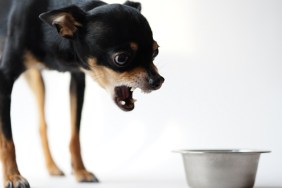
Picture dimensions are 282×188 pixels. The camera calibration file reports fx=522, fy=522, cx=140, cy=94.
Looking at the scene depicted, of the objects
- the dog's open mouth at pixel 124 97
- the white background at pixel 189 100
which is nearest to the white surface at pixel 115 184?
the white background at pixel 189 100

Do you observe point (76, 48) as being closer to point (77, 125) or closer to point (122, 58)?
point (122, 58)

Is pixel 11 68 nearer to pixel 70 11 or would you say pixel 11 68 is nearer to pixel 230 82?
pixel 70 11

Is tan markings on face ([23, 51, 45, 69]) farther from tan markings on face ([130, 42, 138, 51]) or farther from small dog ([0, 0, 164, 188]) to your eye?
tan markings on face ([130, 42, 138, 51])

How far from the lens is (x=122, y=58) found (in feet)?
4.18

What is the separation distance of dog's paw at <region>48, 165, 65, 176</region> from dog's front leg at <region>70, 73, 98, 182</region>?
0.09 m

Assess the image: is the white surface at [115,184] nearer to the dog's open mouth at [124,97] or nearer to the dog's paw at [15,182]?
the dog's paw at [15,182]

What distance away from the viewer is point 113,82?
1.34m

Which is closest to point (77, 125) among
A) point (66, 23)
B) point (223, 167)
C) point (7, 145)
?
point (7, 145)

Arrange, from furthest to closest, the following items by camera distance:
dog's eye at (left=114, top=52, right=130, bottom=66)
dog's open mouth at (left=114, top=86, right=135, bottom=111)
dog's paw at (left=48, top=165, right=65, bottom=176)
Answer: dog's paw at (left=48, top=165, right=65, bottom=176) < dog's open mouth at (left=114, top=86, right=135, bottom=111) < dog's eye at (left=114, top=52, right=130, bottom=66)

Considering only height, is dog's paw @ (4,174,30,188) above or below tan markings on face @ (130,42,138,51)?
below

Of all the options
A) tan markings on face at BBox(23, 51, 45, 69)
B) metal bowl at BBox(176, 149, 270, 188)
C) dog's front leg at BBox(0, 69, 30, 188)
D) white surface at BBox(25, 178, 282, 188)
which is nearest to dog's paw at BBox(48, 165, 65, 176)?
white surface at BBox(25, 178, 282, 188)

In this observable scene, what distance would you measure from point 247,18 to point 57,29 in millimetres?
744

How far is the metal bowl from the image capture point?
1.32m

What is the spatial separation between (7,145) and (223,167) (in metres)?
0.57
